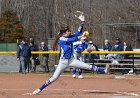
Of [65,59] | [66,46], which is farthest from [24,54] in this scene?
[65,59]

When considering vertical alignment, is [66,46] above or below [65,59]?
above

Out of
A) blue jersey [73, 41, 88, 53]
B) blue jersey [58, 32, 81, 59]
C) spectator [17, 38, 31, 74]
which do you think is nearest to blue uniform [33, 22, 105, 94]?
blue jersey [58, 32, 81, 59]

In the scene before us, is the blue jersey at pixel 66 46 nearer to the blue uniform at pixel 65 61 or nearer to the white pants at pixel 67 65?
the blue uniform at pixel 65 61

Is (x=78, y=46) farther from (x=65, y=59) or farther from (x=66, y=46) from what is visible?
(x=65, y=59)

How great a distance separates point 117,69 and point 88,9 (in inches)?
1136

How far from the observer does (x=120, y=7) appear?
2071 inches

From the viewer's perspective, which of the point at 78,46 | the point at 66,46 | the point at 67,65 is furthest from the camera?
the point at 78,46

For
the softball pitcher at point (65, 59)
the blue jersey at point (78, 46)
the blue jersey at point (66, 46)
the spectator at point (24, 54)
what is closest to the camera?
the softball pitcher at point (65, 59)

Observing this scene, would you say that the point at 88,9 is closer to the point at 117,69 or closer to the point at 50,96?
the point at 117,69

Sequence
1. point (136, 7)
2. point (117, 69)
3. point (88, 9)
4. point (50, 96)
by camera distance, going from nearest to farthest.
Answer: point (50, 96), point (117, 69), point (136, 7), point (88, 9)

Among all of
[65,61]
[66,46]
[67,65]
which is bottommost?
[67,65]

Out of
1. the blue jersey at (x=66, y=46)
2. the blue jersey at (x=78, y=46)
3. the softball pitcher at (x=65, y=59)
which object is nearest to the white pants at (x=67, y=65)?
the softball pitcher at (x=65, y=59)

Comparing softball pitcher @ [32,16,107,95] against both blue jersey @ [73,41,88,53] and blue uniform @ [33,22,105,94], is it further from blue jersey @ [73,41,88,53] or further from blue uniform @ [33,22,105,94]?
blue jersey @ [73,41,88,53]

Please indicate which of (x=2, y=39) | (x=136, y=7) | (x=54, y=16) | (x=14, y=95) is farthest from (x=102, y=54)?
(x=54, y=16)
